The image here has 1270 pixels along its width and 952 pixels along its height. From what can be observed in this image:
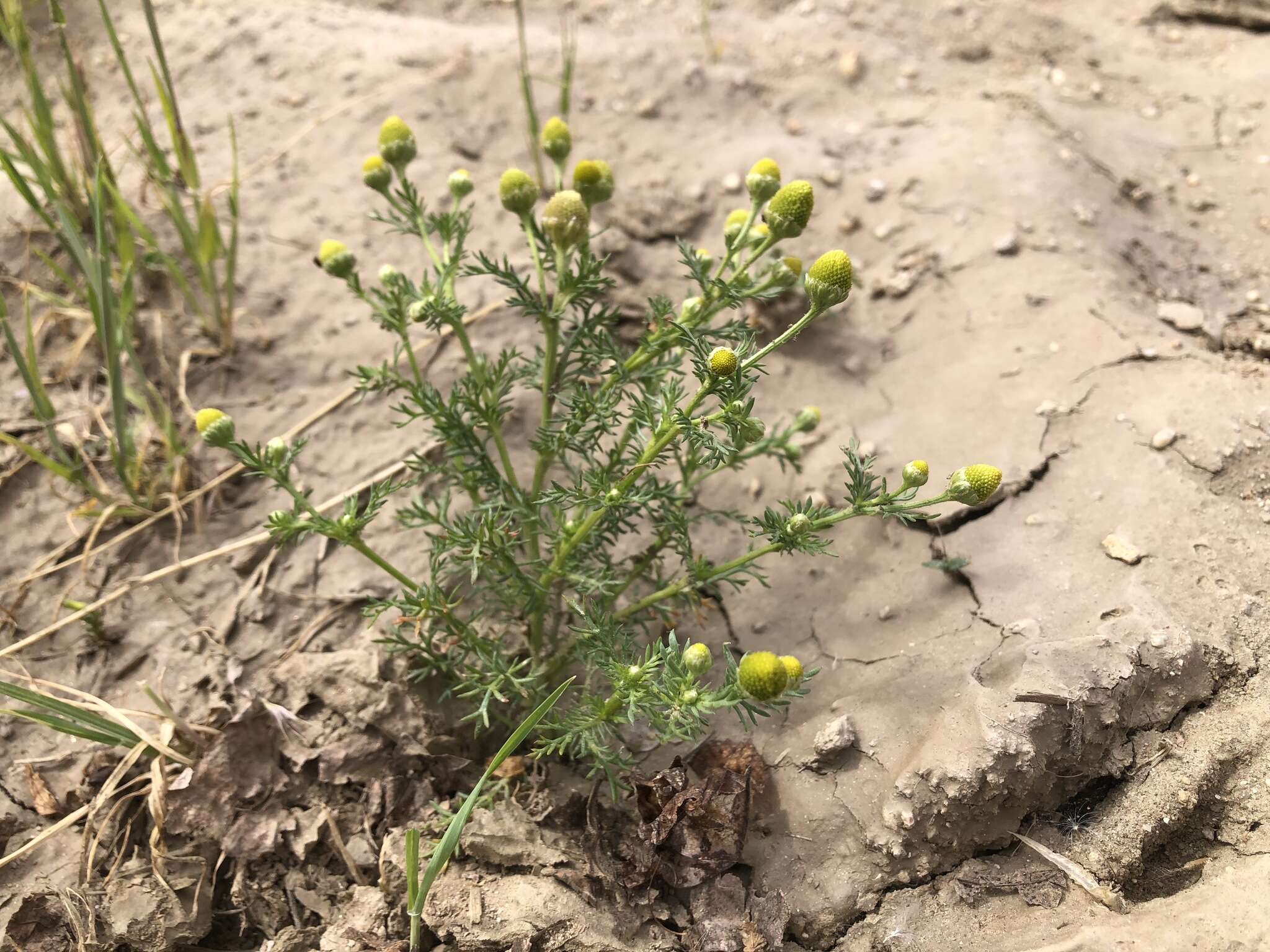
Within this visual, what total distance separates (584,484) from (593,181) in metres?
0.79

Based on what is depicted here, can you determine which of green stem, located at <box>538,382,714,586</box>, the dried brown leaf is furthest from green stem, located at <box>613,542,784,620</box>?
the dried brown leaf

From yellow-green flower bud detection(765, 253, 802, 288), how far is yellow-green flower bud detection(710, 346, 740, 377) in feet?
1.36

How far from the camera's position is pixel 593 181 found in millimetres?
2025

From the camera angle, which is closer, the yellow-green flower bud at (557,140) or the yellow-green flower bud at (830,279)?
the yellow-green flower bud at (830,279)

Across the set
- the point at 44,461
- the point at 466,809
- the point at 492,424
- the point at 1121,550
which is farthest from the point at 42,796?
the point at 1121,550

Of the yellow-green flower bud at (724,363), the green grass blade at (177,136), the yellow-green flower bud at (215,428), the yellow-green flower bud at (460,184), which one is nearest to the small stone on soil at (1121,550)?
the yellow-green flower bud at (724,363)

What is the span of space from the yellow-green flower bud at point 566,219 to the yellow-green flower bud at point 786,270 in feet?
1.43

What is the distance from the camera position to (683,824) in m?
1.97

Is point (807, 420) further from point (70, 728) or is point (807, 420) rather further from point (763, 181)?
point (70, 728)

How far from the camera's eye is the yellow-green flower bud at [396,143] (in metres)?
2.07

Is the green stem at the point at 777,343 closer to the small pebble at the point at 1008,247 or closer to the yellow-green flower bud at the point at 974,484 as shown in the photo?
the yellow-green flower bud at the point at 974,484

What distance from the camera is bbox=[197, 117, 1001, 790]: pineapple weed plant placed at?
1751mm

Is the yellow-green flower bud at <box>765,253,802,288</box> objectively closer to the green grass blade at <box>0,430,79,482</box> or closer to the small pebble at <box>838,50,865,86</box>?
the green grass blade at <box>0,430,79,482</box>

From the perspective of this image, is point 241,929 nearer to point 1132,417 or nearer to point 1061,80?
point 1132,417
